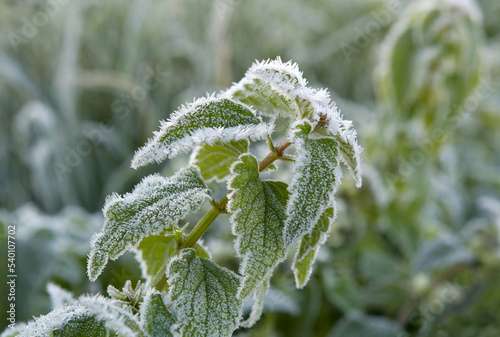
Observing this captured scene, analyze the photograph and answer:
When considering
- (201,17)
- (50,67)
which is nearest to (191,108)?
(50,67)

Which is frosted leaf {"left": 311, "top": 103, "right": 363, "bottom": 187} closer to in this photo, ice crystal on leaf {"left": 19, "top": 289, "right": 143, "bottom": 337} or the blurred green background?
ice crystal on leaf {"left": 19, "top": 289, "right": 143, "bottom": 337}

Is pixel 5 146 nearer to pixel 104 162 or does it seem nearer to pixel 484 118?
pixel 104 162

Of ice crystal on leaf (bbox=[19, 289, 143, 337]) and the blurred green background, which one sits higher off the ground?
the blurred green background

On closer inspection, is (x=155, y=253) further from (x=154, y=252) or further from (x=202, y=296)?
(x=202, y=296)

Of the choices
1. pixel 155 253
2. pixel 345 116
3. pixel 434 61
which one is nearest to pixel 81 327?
pixel 155 253

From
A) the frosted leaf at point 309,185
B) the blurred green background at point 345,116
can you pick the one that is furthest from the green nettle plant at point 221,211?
the blurred green background at point 345,116

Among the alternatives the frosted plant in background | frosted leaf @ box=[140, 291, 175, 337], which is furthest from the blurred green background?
frosted leaf @ box=[140, 291, 175, 337]

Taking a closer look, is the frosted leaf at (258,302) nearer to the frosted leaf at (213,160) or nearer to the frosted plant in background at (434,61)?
the frosted leaf at (213,160)
